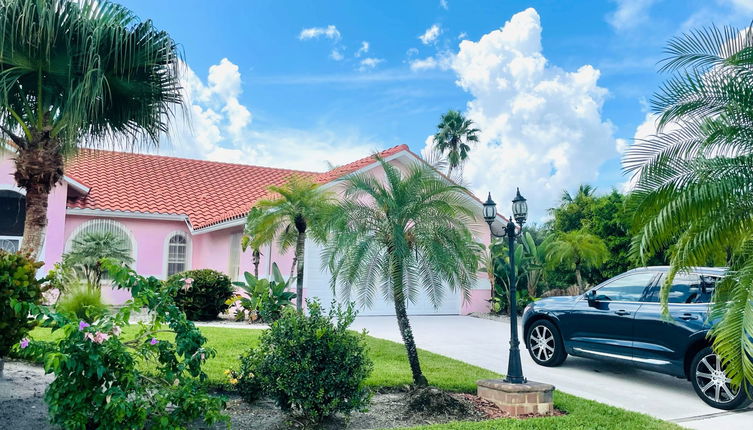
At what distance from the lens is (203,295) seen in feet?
49.6

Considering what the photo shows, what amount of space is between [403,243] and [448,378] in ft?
7.70

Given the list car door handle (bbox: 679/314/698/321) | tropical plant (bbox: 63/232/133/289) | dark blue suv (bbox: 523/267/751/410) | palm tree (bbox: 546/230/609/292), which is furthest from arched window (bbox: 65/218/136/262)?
car door handle (bbox: 679/314/698/321)

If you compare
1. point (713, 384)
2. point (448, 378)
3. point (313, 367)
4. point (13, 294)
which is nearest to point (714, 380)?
point (713, 384)

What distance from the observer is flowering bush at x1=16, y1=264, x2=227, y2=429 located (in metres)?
4.67

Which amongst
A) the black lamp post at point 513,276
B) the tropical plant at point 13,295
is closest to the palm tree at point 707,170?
the black lamp post at point 513,276

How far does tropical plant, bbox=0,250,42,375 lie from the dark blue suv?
7.85 m

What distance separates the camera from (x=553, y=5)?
463 inches

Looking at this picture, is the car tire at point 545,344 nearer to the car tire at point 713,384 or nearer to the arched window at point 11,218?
the car tire at point 713,384

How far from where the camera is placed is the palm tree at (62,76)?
8.31 metres

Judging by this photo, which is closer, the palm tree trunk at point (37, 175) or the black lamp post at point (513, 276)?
the black lamp post at point (513, 276)

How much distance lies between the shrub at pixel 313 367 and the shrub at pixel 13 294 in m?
2.86

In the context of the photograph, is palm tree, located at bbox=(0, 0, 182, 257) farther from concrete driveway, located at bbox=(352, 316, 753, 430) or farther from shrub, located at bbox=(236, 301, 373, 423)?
concrete driveway, located at bbox=(352, 316, 753, 430)

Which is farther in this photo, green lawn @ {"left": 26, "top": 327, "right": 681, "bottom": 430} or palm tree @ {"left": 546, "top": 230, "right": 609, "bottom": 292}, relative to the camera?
palm tree @ {"left": 546, "top": 230, "right": 609, "bottom": 292}

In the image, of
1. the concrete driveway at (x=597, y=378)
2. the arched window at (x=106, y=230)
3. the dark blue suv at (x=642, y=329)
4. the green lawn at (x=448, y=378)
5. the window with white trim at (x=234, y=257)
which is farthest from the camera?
the window with white trim at (x=234, y=257)
